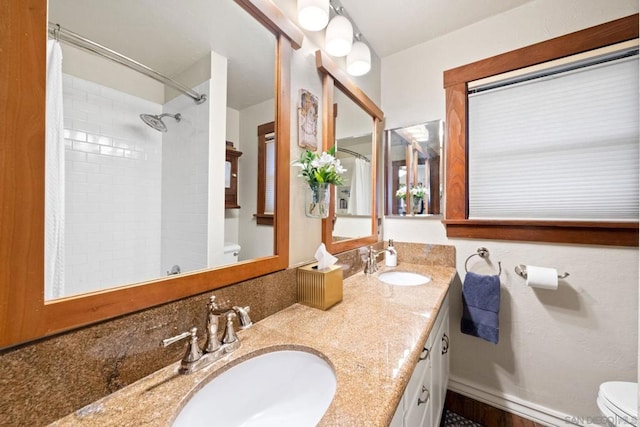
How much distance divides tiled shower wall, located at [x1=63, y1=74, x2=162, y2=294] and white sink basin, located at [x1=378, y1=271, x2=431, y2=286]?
1.28 m

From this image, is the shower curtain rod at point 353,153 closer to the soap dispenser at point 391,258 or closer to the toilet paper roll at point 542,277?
the soap dispenser at point 391,258

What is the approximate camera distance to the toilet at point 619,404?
963mm

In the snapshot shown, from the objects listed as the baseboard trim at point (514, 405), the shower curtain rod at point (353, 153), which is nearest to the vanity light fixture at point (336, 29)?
the shower curtain rod at point (353, 153)

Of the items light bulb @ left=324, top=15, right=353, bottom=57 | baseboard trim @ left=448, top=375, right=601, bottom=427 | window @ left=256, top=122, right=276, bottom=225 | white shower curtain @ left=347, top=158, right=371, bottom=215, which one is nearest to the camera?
window @ left=256, top=122, right=276, bottom=225

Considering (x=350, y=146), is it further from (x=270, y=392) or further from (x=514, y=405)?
(x=514, y=405)

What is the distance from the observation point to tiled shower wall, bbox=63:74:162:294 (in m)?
0.58

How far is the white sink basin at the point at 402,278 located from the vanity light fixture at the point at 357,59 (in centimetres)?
130

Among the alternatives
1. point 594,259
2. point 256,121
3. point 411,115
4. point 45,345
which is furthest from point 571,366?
point 45,345

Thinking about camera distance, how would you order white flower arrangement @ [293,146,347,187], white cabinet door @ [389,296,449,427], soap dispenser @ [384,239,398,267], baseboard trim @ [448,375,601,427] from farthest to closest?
soap dispenser @ [384,239,398,267] < baseboard trim @ [448,375,601,427] < white flower arrangement @ [293,146,347,187] < white cabinet door @ [389,296,449,427]

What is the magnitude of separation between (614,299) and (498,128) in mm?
1116

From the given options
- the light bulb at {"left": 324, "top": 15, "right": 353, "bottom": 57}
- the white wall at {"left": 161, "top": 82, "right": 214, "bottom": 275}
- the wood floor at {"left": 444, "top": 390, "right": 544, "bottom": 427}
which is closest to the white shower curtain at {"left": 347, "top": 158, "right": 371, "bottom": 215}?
the light bulb at {"left": 324, "top": 15, "right": 353, "bottom": 57}

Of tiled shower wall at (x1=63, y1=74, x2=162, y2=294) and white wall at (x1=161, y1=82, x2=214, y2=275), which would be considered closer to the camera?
tiled shower wall at (x1=63, y1=74, x2=162, y2=294)

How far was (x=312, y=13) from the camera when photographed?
3.39 ft

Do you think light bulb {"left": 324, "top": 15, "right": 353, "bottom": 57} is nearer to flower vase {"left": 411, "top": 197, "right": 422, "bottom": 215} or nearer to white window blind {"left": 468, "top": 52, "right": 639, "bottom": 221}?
white window blind {"left": 468, "top": 52, "right": 639, "bottom": 221}
